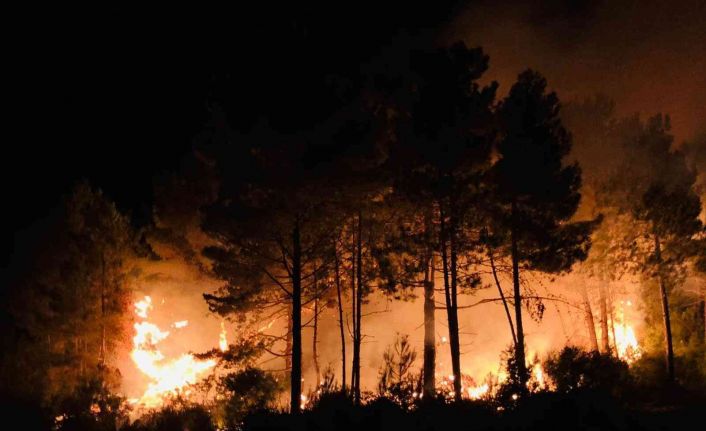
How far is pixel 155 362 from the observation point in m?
24.3

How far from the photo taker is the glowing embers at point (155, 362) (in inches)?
931

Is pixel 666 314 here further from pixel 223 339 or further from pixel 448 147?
pixel 223 339

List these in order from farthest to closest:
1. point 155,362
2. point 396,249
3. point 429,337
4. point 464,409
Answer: point 155,362 → point 429,337 → point 396,249 → point 464,409

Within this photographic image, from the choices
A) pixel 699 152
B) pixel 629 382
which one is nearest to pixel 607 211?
pixel 629 382

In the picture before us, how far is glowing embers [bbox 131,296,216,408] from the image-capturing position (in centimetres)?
2366

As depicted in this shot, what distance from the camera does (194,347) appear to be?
84.3 ft

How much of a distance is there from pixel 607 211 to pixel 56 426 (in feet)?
62.1

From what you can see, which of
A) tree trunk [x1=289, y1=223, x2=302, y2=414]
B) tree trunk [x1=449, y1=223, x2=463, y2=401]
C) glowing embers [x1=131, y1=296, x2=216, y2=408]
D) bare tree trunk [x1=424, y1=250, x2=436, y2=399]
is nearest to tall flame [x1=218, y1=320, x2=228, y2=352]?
glowing embers [x1=131, y1=296, x2=216, y2=408]

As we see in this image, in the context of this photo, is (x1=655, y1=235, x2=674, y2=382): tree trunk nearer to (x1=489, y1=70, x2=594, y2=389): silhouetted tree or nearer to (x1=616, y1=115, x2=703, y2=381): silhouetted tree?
(x1=616, y1=115, x2=703, y2=381): silhouetted tree

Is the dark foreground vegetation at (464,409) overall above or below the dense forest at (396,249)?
below

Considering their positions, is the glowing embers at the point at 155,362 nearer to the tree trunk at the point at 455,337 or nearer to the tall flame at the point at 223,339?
the tall flame at the point at 223,339

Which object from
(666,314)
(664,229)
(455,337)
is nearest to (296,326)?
(455,337)

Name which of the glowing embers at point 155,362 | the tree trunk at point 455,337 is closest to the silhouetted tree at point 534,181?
the tree trunk at point 455,337

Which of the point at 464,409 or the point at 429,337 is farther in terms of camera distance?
the point at 429,337
